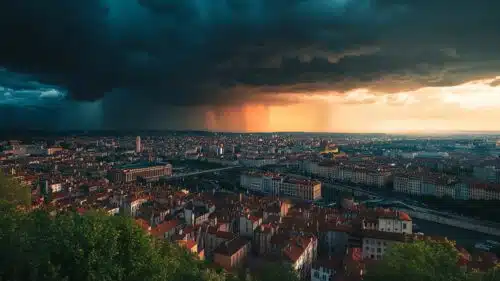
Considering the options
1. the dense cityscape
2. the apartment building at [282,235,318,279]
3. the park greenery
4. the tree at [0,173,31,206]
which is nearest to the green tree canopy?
the park greenery

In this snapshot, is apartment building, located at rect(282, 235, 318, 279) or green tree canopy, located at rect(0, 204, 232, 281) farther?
apartment building, located at rect(282, 235, 318, 279)

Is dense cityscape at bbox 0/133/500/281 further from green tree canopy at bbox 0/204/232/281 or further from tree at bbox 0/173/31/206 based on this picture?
green tree canopy at bbox 0/204/232/281

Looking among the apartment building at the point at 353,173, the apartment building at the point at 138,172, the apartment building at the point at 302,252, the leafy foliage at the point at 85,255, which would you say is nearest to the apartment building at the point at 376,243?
the apartment building at the point at 302,252

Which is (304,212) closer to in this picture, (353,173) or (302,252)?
(302,252)

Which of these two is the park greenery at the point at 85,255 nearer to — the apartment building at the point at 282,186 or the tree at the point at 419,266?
the tree at the point at 419,266

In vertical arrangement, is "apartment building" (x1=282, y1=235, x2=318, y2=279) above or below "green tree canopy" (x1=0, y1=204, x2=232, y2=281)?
below

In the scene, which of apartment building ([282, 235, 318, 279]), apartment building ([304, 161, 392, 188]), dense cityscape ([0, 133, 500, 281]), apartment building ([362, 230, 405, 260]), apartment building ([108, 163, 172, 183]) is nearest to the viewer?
apartment building ([282, 235, 318, 279])

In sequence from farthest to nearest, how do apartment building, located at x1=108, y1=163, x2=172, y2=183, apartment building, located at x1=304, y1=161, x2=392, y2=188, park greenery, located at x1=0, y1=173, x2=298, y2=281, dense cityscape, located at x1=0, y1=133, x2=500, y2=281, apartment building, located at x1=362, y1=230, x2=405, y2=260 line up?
1. apartment building, located at x1=108, y1=163, x2=172, y2=183
2. apartment building, located at x1=304, y1=161, x2=392, y2=188
3. apartment building, located at x1=362, y1=230, x2=405, y2=260
4. dense cityscape, located at x1=0, y1=133, x2=500, y2=281
5. park greenery, located at x1=0, y1=173, x2=298, y2=281

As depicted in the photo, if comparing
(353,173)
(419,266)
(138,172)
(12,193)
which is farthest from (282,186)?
(419,266)
